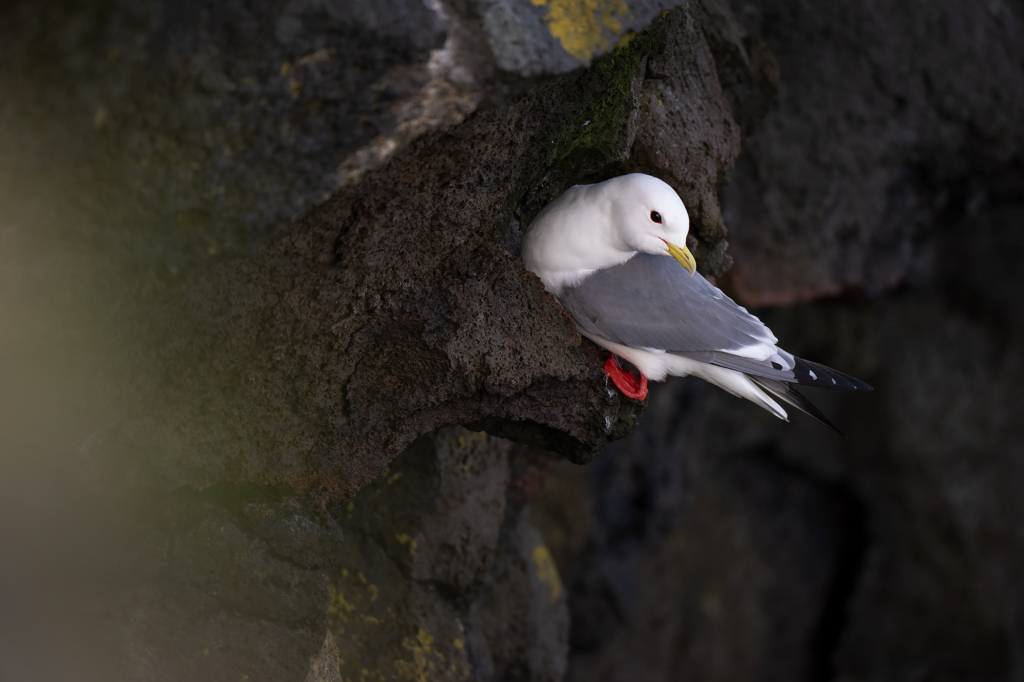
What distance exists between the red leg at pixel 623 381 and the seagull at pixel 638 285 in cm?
7

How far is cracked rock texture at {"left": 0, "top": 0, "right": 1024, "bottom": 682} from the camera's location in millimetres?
1033

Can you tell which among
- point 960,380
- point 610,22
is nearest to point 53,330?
point 610,22

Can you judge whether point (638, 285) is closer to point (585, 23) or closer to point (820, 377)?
point (820, 377)

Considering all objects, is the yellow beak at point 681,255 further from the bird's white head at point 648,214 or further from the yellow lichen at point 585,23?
the yellow lichen at point 585,23

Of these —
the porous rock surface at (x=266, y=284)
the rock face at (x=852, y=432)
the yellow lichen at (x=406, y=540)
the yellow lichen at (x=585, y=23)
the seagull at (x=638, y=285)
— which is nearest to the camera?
the porous rock surface at (x=266, y=284)

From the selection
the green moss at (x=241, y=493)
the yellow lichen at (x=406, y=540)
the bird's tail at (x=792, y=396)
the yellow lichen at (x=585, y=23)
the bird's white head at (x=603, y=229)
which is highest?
the yellow lichen at (x=585, y=23)

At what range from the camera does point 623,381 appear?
1804 mm

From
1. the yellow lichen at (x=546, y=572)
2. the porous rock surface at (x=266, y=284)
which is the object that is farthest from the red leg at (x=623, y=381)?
the yellow lichen at (x=546, y=572)

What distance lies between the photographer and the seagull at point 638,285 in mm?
1614

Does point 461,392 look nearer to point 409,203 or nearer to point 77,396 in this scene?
point 409,203

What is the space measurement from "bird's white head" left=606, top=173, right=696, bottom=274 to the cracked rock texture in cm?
8

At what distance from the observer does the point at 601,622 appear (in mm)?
3439

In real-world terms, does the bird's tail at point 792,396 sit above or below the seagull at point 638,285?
below

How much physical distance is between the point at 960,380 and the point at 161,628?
4.32 meters
